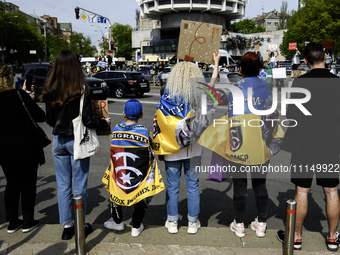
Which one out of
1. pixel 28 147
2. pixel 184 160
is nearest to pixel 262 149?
pixel 184 160

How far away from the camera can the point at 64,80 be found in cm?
322

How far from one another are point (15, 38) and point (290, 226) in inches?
3084

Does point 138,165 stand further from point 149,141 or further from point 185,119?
point 185,119

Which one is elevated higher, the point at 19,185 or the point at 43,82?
the point at 43,82

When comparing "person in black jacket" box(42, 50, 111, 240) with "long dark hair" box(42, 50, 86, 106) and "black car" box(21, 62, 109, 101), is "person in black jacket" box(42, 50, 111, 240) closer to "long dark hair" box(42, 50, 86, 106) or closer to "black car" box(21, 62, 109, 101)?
"long dark hair" box(42, 50, 86, 106)

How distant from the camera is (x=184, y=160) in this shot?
3.53m

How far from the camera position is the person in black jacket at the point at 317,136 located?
311 centimetres

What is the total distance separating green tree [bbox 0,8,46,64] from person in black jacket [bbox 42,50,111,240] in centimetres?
6810

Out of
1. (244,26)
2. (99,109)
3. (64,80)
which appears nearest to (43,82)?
(99,109)

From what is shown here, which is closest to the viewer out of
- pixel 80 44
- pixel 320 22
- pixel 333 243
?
pixel 333 243

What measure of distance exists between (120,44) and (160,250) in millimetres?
106100

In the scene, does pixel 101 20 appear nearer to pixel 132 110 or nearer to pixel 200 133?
pixel 132 110

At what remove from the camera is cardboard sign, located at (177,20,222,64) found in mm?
3873

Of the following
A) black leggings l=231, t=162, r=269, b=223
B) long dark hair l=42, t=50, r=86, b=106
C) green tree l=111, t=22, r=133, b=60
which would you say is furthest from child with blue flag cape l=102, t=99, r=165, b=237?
green tree l=111, t=22, r=133, b=60
